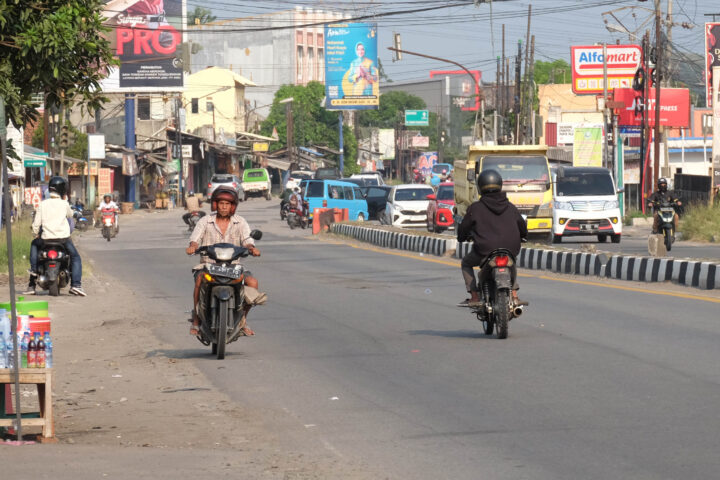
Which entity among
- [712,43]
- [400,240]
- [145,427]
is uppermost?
[712,43]

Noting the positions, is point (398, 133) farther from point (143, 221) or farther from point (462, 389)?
point (462, 389)

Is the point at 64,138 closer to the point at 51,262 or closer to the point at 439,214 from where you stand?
the point at 439,214

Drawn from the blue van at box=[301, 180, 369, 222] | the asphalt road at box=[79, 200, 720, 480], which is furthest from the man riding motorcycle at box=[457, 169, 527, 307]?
the blue van at box=[301, 180, 369, 222]

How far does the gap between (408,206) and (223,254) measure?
31.8 metres

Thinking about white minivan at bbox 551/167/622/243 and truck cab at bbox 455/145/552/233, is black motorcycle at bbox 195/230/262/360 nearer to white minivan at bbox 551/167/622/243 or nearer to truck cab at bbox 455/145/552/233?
truck cab at bbox 455/145/552/233

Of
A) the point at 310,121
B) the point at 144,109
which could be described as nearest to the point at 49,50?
the point at 144,109

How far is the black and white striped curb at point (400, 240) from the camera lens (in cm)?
3081

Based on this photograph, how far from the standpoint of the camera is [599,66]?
74.2 meters

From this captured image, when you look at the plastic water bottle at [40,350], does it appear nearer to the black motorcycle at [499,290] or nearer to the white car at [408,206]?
the black motorcycle at [499,290]

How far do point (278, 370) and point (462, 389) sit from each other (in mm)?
2145

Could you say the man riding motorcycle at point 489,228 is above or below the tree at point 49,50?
below

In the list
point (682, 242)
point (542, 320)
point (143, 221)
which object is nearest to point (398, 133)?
point (143, 221)

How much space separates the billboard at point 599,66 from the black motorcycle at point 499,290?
6151 centimetres

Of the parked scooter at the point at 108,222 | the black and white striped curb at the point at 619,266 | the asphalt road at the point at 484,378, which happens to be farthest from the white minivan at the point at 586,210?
the parked scooter at the point at 108,222
